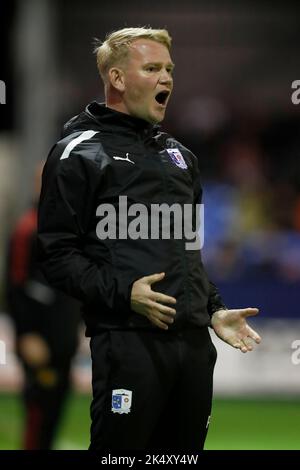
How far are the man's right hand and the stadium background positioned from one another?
3.73 m

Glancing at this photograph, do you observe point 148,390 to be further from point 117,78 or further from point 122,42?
point 122,42

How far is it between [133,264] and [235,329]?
0.45 metres

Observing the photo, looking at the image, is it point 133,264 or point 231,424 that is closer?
point 133,264

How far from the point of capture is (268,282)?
383 inches

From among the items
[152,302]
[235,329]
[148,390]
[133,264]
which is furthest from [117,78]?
[148,390]

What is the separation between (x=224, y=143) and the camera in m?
14.2

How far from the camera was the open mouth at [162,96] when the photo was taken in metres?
3.45

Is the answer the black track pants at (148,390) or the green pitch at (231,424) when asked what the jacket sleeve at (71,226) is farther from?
the green pitch at (231,424)

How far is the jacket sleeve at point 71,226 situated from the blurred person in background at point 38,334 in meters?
2.50

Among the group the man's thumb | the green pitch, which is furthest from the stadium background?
the man's thumb

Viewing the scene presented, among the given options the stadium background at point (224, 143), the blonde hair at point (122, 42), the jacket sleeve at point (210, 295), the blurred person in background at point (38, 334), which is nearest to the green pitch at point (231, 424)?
the stadium background at point (224, 143)

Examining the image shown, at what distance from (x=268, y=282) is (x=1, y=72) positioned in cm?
591

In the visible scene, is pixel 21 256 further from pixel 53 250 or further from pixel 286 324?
pixel 286 324
